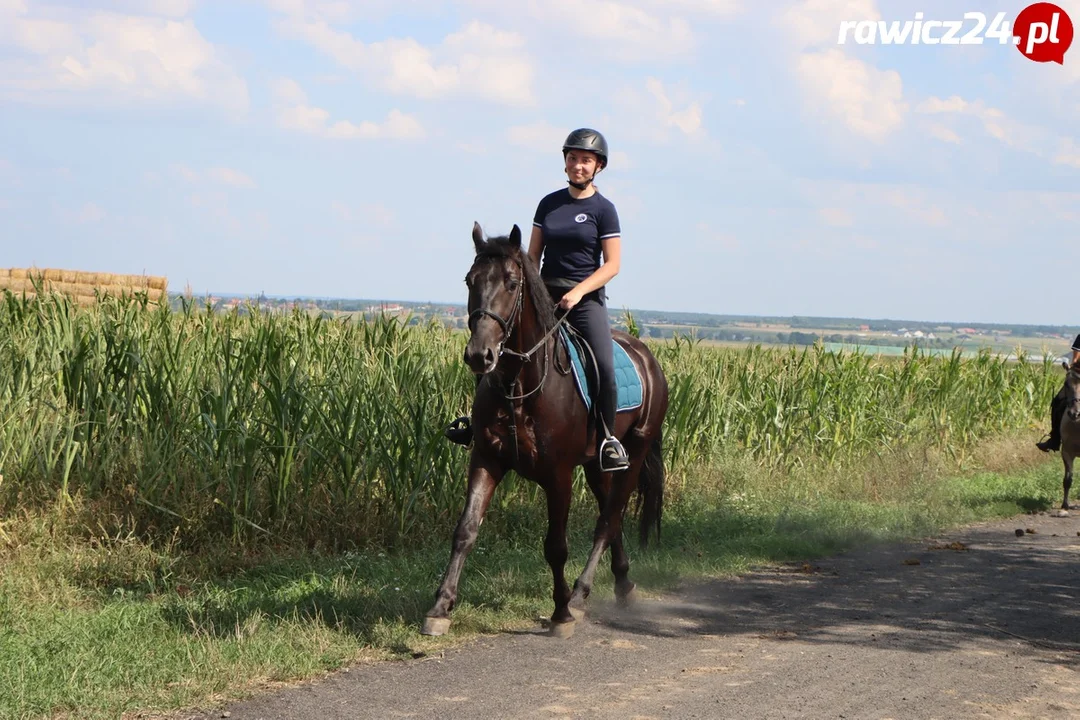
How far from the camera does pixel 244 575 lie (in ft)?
28.8

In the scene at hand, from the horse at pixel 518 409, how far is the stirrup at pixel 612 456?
5.3 inches

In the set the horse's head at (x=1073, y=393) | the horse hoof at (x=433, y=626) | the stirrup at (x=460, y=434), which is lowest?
the horse hoof at (x=433, y=626)

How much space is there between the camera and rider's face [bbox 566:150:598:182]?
25.5 feet

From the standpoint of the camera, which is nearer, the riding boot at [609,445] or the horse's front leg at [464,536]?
the horse's front leg at [464,536]

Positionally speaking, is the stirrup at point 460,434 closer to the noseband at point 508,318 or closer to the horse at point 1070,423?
the noseband at point 508,318

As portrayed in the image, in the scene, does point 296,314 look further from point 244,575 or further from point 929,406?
point 929,406

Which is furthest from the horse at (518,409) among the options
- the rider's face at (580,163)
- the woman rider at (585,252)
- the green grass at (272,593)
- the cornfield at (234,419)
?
the cornfield at (234,419)

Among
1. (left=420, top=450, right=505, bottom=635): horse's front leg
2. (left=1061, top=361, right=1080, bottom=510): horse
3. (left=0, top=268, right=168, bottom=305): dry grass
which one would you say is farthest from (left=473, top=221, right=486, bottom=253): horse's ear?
(left=0, top=268, right=168, bottom=305): dry grass

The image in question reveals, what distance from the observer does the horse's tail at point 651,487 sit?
966 cm

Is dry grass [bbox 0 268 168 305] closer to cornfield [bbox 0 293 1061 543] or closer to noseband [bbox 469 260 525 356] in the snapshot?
cornfield [bbox 0 293 1061 543]

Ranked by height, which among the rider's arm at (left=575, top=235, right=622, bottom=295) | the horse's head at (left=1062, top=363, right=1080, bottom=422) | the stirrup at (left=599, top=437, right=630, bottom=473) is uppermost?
the rider's arm at (left=575, top=235, right=622, bottom=295)

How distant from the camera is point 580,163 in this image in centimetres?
777

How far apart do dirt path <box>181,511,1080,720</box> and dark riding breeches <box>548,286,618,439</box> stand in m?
1.58

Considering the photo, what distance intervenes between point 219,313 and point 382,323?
1717mm
